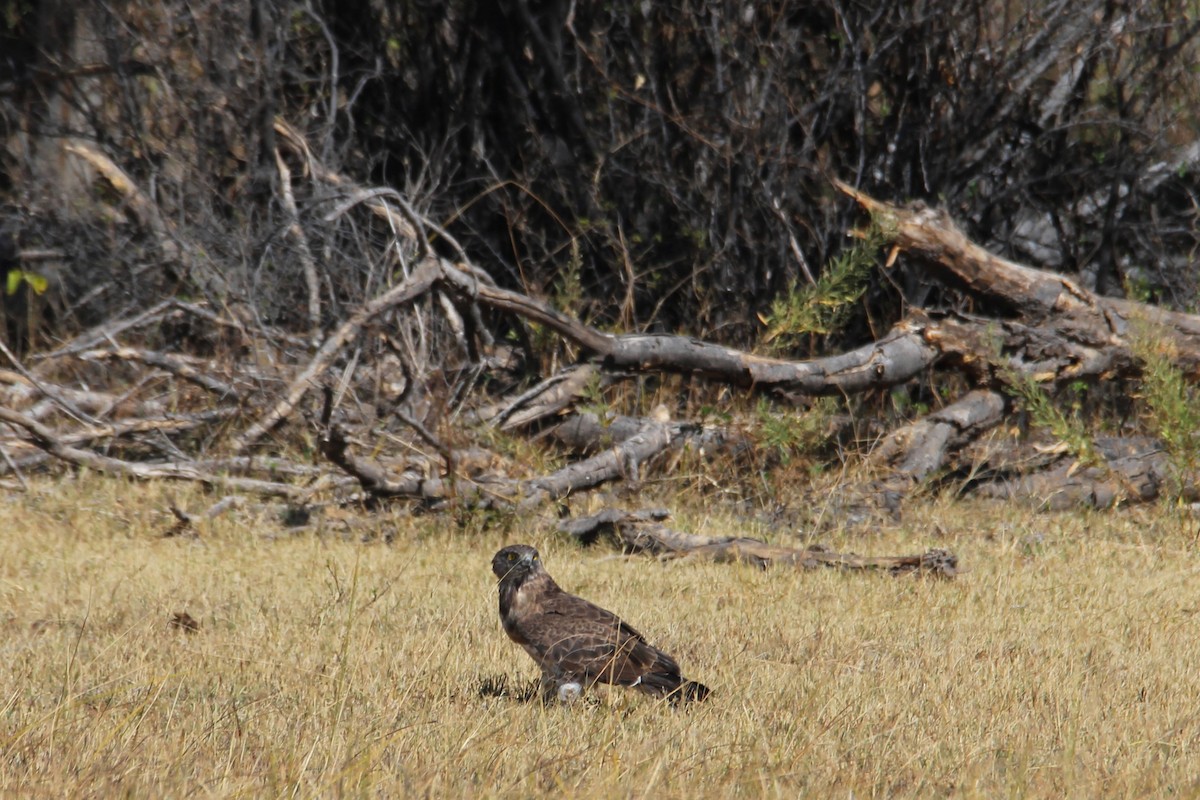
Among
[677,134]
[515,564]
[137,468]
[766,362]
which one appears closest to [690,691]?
[515,564]

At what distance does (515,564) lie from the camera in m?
4.62

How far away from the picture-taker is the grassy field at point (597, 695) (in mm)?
3533

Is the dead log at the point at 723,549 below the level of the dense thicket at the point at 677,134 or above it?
below

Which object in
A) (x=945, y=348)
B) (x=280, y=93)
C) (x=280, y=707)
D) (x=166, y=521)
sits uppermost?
(x=280, y=93)

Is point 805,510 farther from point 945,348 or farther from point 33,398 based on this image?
point 33,398

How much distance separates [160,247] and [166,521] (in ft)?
8.91

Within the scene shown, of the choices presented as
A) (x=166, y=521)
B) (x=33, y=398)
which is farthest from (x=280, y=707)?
(x=33, y=398)

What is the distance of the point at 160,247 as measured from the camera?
29.8ft

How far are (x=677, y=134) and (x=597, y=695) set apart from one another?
20.9 feet

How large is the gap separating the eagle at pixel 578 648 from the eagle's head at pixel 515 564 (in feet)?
0.03

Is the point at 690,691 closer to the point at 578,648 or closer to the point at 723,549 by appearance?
the point at 578,648

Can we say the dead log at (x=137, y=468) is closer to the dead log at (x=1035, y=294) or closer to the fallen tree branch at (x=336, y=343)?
the fallen tree branch at (x=336, y=343)

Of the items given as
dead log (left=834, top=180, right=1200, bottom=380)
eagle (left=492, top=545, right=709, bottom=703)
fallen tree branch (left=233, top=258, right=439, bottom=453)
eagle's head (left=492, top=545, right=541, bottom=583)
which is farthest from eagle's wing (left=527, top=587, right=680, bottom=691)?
dead log (left=834, top=180, right=1200, bottom=380)

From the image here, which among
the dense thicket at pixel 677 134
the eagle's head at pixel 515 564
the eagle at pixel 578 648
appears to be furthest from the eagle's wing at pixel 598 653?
the dense thicket at pixel 677 134
